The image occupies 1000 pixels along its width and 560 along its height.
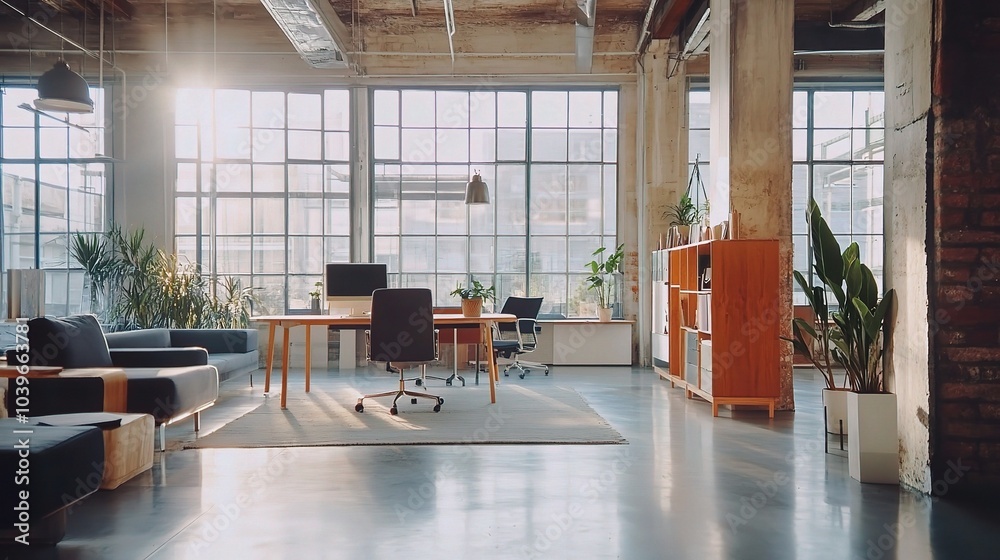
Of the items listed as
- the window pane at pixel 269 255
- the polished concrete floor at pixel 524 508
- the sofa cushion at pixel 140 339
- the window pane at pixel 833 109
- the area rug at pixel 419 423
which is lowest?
the area rug at pixel 419 423

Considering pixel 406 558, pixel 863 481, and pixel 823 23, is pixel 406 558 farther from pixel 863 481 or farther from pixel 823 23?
pixel 823 23

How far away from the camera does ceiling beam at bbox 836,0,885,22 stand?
8516mm

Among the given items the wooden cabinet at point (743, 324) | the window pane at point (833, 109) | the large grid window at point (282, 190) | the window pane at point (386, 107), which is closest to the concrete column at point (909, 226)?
the wooden cabinet at point (743, 324)

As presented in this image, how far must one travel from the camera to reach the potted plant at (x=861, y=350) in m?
3.81

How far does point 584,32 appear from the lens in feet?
26.2

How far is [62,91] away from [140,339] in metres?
2.41

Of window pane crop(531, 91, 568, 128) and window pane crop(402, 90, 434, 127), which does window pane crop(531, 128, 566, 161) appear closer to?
A: window pane crop(531, 91, 568, 128)

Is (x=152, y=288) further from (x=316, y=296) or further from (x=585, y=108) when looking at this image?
(x=585, y=108)

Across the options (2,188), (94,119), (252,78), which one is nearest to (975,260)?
(252,78)

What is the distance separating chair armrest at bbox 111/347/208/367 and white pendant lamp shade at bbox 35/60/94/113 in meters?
2.63

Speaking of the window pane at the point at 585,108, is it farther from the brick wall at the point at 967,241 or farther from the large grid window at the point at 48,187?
the brick wall at the point at 967,241

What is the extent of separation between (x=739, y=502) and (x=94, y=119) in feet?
31.1

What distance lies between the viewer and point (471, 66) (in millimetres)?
9969

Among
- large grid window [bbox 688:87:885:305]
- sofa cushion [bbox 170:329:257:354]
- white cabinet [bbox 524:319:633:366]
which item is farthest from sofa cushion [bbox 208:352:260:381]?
large grid window [bbox 688:87:885:305]
